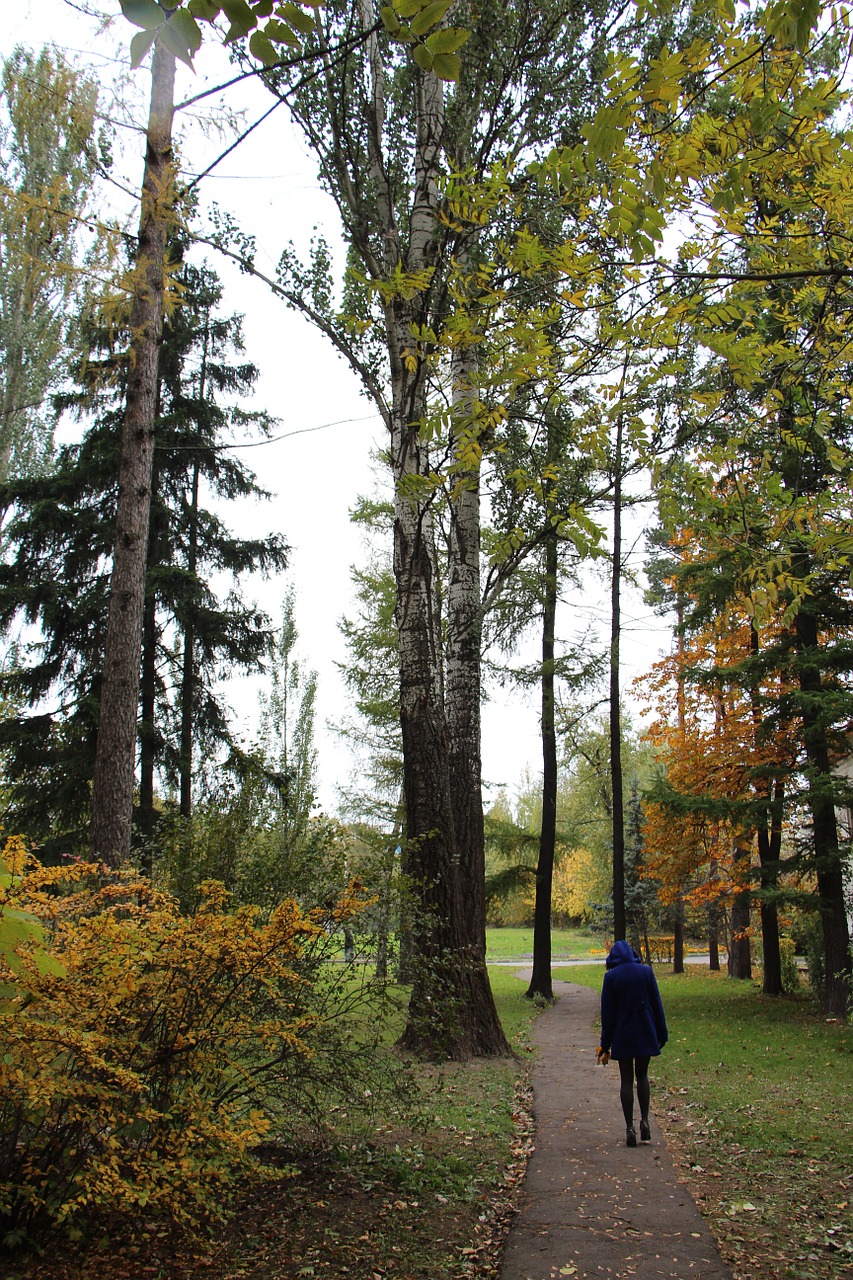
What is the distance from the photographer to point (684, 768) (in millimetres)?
15898

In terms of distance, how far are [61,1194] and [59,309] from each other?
9589 millimetres

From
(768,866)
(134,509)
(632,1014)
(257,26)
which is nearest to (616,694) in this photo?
(768,866)

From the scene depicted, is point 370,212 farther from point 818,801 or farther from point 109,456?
point 818,801

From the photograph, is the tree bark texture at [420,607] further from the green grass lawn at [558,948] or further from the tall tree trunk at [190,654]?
the green grass lawn at [558,948]

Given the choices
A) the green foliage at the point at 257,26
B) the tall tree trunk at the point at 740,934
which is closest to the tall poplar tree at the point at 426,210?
the green foliage at the point at 257,26

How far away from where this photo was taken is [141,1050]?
3475 mm

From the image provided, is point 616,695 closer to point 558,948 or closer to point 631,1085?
point 631,1085

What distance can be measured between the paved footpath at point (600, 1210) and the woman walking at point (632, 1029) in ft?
1.02

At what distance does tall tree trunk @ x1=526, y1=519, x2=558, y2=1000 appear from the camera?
57.9 feet

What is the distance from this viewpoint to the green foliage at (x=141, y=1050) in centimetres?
305

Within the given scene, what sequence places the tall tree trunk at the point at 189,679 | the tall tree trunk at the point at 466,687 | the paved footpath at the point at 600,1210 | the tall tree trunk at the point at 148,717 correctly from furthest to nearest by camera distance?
the tall tree trunk at the point at 189,679
the tall tree trunk at the point at 148,717
the tall tree trunk at the point at 466,687
the paved footpath at the point at 600,1210

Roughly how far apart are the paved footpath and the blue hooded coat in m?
0.68

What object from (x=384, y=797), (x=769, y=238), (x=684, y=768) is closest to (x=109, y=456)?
(x=384, y=797)

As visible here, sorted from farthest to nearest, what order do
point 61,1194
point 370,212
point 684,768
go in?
1. point 684,768
2. point 370,212
3. point 61,1194
